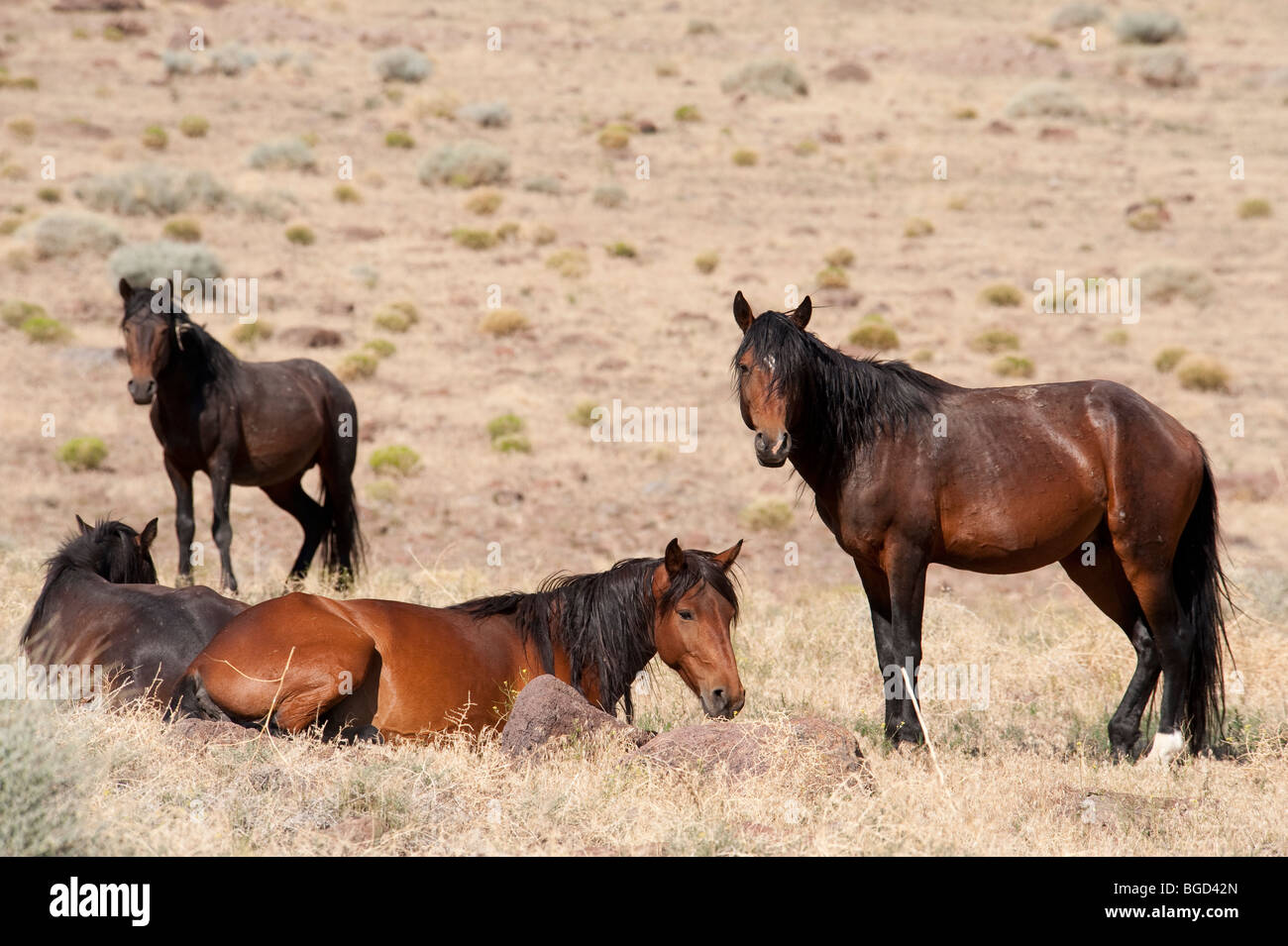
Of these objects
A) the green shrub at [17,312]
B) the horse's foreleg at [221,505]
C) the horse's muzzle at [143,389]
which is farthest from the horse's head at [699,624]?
the green shrub at [17,312]

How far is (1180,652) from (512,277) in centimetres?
2408

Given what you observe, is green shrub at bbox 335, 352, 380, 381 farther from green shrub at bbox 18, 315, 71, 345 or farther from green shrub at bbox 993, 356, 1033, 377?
green shrub at bbox 993, 356, 1033, 377

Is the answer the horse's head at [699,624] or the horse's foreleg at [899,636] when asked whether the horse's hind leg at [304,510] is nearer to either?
the horse's head at [699,624]

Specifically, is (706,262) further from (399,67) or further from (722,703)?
(722,703)

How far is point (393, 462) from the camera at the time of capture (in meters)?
19.1

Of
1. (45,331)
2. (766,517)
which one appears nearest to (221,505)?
(766,517)

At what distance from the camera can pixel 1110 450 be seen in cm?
748

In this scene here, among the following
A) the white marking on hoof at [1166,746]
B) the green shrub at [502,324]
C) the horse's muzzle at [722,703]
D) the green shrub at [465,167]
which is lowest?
the white marking on hoof at [1166,746]

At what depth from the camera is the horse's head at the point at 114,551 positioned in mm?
7922

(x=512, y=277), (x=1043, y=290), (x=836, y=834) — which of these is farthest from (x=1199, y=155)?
(x=836, y=834)

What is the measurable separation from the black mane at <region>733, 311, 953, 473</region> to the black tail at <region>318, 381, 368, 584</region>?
700 centimetres

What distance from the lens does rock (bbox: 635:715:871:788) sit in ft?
19.9

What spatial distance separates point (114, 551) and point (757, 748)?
15.2 feet

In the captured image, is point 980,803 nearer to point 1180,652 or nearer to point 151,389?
point 1180,652
